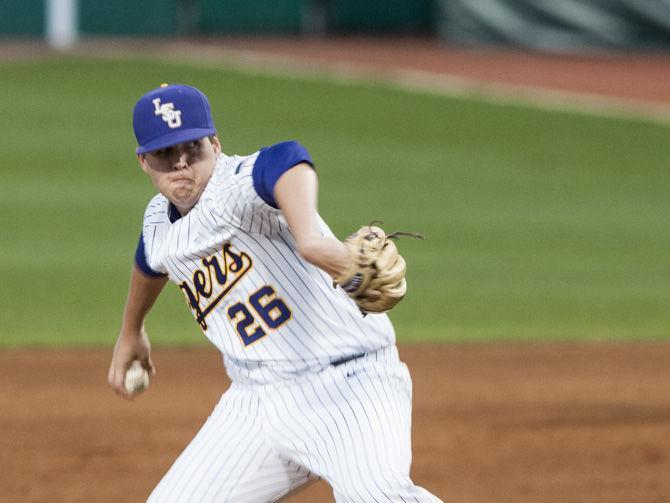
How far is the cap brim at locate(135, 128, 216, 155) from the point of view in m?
3.80

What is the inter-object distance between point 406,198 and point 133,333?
876cm

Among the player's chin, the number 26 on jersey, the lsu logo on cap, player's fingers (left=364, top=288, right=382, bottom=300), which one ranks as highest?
the lsu logo on cap

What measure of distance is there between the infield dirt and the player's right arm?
1311 millimetres

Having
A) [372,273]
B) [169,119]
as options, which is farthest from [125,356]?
[372,273]

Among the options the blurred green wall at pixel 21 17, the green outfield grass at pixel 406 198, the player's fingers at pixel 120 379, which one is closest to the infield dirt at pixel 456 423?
the green outfield grass at pixel 406 198

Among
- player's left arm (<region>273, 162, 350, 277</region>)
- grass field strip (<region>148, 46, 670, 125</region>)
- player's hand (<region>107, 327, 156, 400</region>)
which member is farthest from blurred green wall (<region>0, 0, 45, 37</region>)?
player's left arm (<region>273, 162, 350, 277</region>)

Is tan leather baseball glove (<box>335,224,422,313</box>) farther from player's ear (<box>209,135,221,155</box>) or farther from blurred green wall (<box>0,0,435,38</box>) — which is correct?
blurred green wall (<box>0,0,435,38</box>)

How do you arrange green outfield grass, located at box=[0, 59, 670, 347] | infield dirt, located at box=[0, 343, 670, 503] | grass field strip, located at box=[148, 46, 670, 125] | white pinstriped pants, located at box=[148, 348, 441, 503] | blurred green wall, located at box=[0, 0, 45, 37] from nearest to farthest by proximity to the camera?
white pinstriped pants, located at box=[148, 348, 441, 503]
infield dirt, located at box=[0, 343, 670, 503]
green outfield grass, located at box=[0, 59, 670, 347]
grass field strip, located at box=[148, 46, 670, 125]
blurred green wall, located at box=[0, 0, 45, 37]

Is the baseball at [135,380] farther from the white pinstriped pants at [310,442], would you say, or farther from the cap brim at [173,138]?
the cap brim at [173,138]

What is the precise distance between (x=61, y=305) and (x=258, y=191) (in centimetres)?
587

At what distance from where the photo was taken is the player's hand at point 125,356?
14.5ft

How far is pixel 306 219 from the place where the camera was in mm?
3447

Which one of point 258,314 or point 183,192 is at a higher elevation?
point 183,192

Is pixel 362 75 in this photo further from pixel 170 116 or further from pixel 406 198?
pixel 170 116
